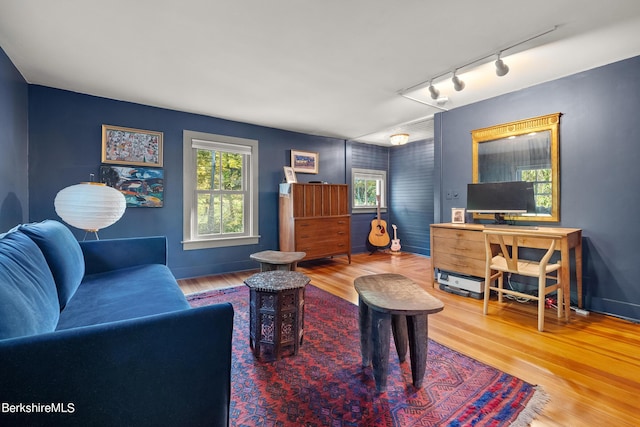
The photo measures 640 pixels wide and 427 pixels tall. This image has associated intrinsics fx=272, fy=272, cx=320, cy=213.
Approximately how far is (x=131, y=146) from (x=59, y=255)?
2.30 m

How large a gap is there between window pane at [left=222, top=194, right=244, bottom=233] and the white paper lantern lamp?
1791mm

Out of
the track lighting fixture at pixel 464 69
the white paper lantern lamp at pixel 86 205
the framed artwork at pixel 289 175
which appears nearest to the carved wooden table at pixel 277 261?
the white paper lantern lamp at pixel 86 205

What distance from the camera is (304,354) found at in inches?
74.3

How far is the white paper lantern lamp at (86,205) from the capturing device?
2373 mm

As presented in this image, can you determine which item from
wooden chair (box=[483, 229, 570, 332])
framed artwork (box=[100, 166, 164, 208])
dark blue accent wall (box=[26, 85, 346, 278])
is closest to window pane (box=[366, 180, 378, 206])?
dark blue accent wall (box=[26, 85, 346, 278])

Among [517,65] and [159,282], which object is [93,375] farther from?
[517,65]

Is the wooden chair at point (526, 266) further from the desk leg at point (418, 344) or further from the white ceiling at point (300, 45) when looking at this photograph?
the white ceiling at point (300, 45)

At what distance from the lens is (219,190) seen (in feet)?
13.7

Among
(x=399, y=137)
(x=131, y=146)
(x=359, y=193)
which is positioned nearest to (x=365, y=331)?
(x=131, y=146)

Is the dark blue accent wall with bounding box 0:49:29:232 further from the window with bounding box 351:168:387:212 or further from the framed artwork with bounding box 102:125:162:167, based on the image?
the window with bounding box 351:168:387:212

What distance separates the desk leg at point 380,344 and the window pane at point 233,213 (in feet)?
10.8

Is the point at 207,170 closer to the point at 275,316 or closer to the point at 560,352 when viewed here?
the point at 275,316

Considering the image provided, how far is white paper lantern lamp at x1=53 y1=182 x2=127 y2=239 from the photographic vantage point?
2.37 metres

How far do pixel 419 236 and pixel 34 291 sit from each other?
18.4 feet
